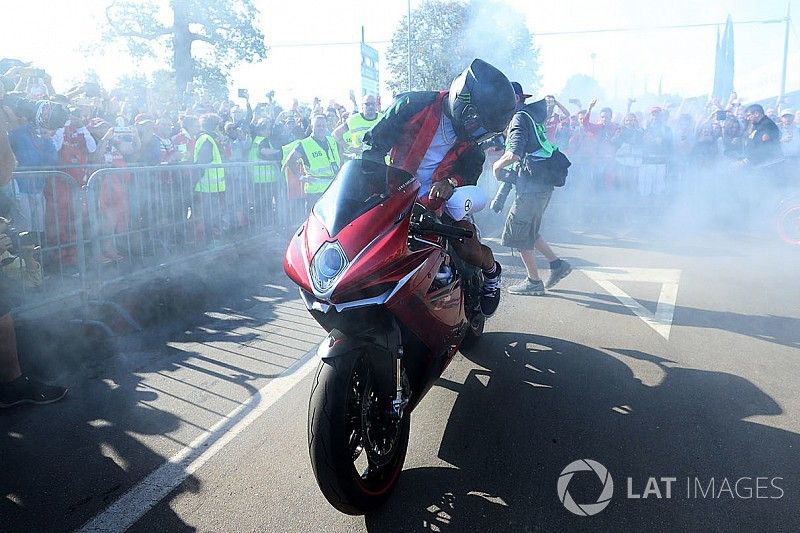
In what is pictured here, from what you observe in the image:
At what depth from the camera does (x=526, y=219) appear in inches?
250

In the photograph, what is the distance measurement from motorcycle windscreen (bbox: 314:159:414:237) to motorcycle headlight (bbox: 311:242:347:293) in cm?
8

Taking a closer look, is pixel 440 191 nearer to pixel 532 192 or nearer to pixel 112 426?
pixel 112 426

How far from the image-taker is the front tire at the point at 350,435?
8.14 feet

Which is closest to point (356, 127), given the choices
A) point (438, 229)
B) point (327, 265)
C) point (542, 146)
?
point (542, 146)

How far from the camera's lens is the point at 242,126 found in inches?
442

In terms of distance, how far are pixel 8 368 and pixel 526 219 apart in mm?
4413

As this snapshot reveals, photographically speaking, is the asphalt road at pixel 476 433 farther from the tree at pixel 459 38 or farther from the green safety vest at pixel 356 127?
the tree at pixel 459 38

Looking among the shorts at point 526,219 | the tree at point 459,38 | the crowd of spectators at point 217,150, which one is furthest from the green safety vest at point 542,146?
the tree at point 459,38

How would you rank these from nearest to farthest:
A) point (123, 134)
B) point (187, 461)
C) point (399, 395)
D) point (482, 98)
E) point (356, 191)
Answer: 1. point (399, 395)
2. point (356, 191)
3. point (187, 461)
4. point (482, 98)
5. point (123, 134)

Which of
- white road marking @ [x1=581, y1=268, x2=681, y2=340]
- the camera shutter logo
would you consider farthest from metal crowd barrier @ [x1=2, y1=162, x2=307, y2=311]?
white road marking @ [x1=581, y1=268, x2=681, y2=340]

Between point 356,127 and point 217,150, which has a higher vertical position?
point 356,127

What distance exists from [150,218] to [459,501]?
16.1 feet

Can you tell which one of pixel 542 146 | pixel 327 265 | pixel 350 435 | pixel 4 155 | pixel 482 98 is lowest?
pixel 350 435

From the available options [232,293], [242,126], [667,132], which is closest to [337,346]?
[232,293]
